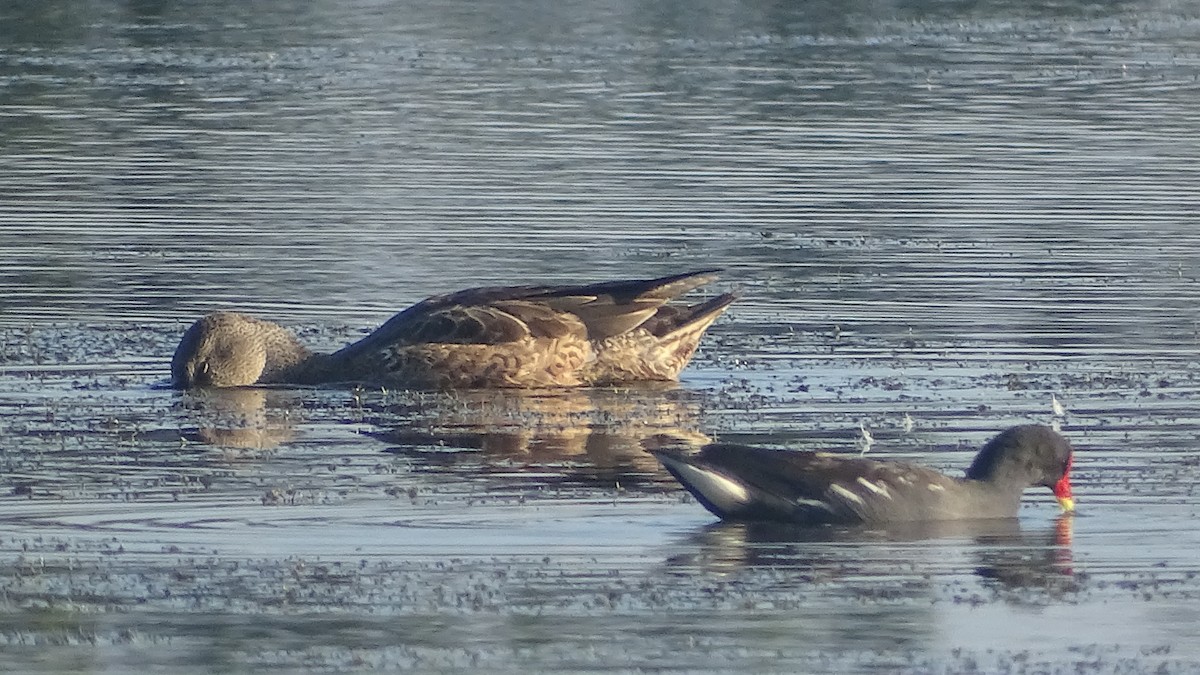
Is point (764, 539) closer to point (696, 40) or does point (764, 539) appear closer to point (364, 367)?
point (364, 367)

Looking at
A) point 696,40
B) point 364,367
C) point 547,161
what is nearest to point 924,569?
point 364,367

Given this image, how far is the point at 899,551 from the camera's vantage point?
10094 millimetres

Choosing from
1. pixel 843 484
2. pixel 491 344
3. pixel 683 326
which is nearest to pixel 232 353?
pixel 491 344

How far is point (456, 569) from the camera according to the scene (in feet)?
31.5

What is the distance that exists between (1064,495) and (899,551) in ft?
3.05

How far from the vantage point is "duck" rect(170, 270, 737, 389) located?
13.9m

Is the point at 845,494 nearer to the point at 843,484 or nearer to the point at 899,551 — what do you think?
the point at 843,484

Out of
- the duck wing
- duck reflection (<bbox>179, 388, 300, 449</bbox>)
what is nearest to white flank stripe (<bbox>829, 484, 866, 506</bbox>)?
duck reflection (<bbox>179, 388, 300, 449</bbox>)

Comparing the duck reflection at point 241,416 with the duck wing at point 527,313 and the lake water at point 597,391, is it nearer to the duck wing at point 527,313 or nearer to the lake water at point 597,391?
the lake water at point 597,391

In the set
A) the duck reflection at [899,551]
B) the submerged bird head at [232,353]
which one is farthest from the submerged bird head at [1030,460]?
the submerged bird head at [232,353]

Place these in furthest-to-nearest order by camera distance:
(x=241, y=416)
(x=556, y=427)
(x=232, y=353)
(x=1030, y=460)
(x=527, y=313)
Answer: (x=527, y=313) → (x=232, y=353) → (x=241, y=416) → (x=556, y=427) → (x=1030, y=460)

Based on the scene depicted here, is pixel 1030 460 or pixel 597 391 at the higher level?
pixel 597 391

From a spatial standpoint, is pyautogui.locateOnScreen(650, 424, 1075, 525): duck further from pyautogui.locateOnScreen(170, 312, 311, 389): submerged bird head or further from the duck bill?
pyautogui.locateOnScreen(170, 312, 311, 389): submerged bird head

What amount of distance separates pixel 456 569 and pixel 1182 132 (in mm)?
16124
